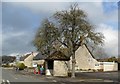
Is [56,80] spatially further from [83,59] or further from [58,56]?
[83,59]

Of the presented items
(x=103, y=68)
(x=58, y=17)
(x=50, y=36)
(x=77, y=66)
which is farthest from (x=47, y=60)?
(x=103, y=68)

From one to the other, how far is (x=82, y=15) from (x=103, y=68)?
43.0 metres

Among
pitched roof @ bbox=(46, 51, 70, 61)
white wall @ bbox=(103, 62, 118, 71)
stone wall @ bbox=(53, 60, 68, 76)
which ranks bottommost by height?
white wall @ bbox=(103, 62, 118, 71)

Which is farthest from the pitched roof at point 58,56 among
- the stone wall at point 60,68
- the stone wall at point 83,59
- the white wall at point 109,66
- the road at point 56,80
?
the white wall at point 109,66

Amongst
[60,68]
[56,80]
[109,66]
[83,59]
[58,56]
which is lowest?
[109,66]

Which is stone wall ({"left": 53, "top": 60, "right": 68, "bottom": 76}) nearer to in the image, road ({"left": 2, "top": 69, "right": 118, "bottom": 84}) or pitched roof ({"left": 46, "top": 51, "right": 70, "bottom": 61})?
pitched roof ({"left": 46, "top": 51, "right": 70, "bottom": 61})

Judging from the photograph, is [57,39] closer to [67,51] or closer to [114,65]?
[67,51]

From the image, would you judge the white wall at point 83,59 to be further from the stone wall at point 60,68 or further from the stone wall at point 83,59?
the stone wall at point 60,68

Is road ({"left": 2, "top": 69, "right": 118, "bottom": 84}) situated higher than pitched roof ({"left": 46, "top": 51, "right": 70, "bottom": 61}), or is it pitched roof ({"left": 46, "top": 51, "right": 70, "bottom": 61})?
pitched roof ({"left": 46, "top": 51, "right": 70, "bottom": 61})

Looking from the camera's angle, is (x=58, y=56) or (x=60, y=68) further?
(x=58, y=56)

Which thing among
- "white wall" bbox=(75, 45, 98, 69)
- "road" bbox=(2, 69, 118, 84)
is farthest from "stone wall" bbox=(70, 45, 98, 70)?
"road" bbox=(2, 69, 118, 84)

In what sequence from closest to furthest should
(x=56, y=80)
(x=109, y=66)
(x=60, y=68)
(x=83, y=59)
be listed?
1. (x=56, y=80)
2. (x=60, y=68)
3. (x=83, y=59)
4. (x=109, y=66)

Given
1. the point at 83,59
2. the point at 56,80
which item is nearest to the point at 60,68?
the point at 56,80

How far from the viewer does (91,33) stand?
149ft
